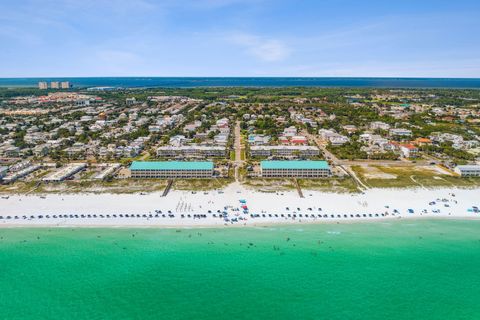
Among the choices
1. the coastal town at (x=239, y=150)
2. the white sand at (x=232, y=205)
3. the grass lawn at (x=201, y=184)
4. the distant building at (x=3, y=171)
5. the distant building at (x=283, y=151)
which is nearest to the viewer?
the white sand at (x=232, y=205)

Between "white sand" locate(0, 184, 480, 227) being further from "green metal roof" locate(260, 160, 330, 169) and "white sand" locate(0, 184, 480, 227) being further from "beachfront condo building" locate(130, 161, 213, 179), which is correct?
"green metal roof" locate(260, 160, 330, 169)

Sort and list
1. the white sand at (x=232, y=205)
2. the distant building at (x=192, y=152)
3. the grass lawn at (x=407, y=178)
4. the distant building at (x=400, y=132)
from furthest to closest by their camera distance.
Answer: the distant building at (x=400, y=132) < the distant building at (x=192, y=152) < the grass lawn at (x=407, y=178) < the white sand at (x=232, y=205)

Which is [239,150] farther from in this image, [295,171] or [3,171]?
[3,171]

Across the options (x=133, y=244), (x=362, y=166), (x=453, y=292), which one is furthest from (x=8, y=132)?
(x=453, y=292)

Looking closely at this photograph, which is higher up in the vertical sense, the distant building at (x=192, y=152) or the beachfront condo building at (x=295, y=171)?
the distant building at (x=192, y=152)

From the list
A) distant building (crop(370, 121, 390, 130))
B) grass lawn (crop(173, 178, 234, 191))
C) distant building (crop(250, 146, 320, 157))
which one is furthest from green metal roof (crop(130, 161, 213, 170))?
distant building (crop(370, 121, 390, 130))

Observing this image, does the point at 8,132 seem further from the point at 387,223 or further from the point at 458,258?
the point at 458,258

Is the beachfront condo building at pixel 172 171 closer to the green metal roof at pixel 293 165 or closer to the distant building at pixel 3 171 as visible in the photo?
the green metal roof at pixel 293 165

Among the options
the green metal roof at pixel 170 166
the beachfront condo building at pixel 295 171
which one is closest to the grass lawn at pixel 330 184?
the beachfront condo building at pixel 295 171

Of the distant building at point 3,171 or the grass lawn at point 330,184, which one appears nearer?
the grass lawn at point 330,184
